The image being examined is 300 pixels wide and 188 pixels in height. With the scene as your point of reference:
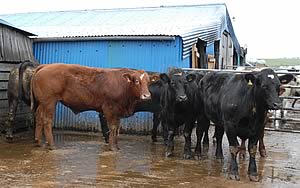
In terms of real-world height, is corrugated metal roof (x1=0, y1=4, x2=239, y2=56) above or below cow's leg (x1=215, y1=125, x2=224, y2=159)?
above

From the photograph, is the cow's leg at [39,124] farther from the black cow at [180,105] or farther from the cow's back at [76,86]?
the black cow at [180,105]

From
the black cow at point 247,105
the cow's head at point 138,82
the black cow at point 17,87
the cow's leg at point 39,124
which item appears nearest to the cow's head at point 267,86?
the black cow at point 247,105

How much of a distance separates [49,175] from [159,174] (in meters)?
1.68

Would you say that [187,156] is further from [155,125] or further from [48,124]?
[48,124]

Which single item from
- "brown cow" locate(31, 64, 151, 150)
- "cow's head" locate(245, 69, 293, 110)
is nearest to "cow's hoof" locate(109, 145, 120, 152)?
"brown cow" locate(31, 64, 151, 150)

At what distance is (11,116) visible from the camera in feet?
30.7

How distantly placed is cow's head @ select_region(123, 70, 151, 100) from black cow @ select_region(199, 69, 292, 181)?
5.70ft

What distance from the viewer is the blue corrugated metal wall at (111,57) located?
10.3 metres

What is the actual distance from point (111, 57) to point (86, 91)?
2.20 metres

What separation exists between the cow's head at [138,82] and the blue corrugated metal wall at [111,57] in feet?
6.07

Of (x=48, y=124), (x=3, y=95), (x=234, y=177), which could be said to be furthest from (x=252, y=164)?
(x=3, y=95)

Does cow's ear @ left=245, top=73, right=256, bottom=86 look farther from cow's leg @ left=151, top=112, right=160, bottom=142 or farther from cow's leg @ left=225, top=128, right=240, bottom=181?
cow's leg @ left=151, top=112, right=160, bottom=142

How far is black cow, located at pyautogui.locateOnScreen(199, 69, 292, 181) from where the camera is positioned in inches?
240

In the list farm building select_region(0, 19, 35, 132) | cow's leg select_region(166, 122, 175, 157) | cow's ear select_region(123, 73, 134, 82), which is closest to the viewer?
cow's leg select_region(166, 122, 175, 157)
